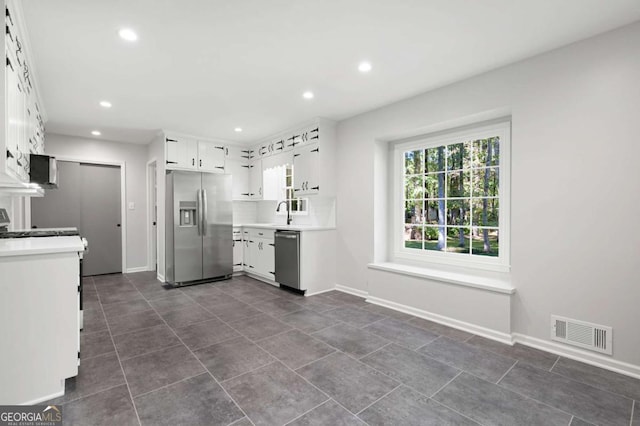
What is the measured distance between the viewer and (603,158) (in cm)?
232

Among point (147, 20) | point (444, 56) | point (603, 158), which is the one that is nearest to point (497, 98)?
point (444, 56)

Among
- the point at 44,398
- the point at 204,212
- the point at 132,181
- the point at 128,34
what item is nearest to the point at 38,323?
the point at 44,398

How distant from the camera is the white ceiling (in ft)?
6.70

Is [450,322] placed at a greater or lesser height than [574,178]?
lesser

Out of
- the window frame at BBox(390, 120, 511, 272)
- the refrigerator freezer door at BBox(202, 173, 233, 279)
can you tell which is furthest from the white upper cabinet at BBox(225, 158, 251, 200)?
the window frame at BBox(390, 120, 511, 272)

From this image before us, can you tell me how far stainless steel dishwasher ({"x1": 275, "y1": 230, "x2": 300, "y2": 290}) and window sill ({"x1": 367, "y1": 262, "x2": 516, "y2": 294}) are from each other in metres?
1.03

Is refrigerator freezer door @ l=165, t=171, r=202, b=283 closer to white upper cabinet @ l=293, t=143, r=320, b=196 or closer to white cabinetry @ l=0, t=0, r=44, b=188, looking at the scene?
white upper cabinet @ l=293, t=143, r=320, b=196

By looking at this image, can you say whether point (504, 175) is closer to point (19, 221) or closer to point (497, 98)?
point (497, 98)

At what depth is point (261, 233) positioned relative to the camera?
507 cm

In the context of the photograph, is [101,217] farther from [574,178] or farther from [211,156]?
[574,178]

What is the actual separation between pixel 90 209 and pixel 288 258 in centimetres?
387

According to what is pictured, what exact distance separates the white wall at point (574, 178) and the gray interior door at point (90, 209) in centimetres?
583

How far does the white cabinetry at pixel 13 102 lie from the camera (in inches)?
69.9

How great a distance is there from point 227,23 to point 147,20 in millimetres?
541
